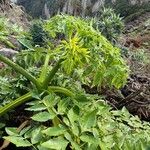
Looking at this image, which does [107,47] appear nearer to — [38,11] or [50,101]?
[50,101]

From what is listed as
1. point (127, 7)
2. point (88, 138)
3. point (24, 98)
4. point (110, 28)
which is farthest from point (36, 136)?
point (127, 7)

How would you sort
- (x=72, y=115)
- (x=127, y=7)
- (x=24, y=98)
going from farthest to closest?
(x=127, y=7) < (x=24, y=98) < (x=72, y=115)

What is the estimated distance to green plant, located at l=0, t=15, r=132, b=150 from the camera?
154 centimetres

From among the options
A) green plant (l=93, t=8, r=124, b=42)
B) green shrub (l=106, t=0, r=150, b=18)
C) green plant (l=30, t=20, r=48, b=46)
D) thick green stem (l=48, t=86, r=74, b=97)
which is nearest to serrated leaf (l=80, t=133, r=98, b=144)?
thick green stem (l=48, t=86, r=74, b=97)

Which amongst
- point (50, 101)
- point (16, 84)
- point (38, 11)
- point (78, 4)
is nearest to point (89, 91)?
point (16, 84)

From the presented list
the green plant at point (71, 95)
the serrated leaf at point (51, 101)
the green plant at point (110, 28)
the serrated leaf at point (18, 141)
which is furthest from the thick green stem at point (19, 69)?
the green plant at point (110, 28)

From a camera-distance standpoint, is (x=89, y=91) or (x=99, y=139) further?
(x=89, y=91)

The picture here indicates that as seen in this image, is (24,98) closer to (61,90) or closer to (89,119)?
(61,90)

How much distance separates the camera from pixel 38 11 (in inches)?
530

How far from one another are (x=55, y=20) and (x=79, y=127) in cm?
61

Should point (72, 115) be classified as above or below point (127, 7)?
above

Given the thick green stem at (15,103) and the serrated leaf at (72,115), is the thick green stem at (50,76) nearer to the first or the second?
the thick green stem at (15,103)

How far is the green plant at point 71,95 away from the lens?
1543mm

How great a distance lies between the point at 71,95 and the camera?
1.89m
